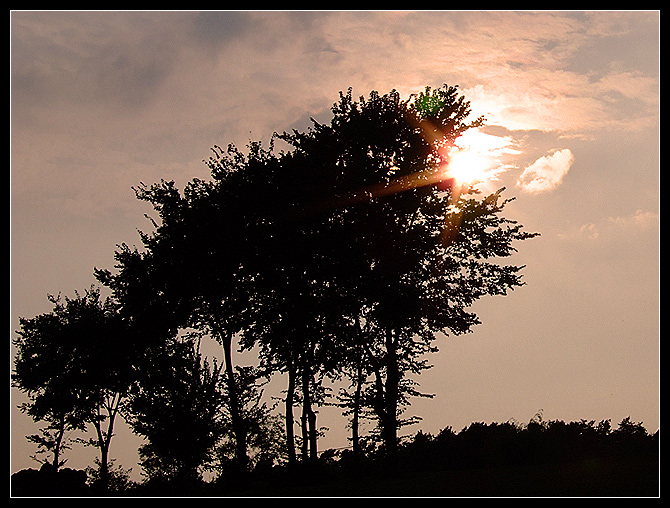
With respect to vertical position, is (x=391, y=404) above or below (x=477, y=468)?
above

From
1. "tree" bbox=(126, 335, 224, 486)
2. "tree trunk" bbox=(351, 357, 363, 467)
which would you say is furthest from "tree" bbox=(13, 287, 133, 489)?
"tree trunk" bbox=(351, 357, 363, 467)

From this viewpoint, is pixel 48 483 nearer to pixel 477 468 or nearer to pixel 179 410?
pixel 179 410

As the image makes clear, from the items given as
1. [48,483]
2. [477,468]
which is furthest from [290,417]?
[48,483]

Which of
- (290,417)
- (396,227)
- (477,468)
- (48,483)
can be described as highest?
(396,227)

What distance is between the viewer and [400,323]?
2978 centimetres

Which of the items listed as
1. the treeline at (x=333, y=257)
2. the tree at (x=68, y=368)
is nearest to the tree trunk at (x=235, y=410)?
the treeline at (x=333, y=257)

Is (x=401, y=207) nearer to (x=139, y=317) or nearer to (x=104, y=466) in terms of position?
(x=139, y=317)

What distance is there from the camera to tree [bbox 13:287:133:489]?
49.4 metres

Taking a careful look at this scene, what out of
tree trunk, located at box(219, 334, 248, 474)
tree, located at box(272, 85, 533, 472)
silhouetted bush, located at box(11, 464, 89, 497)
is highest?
tree, located at box(272, 85, 533, 472)

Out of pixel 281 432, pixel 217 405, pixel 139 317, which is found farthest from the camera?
pixel 281 432

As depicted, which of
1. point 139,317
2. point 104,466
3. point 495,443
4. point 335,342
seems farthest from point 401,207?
point 104,466

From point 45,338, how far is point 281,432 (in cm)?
1828

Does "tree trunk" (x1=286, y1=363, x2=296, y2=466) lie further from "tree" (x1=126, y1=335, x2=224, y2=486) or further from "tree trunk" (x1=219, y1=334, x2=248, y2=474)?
"tree" (x1=126, y1=335, x2=224, y2=486)

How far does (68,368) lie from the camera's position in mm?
50500
